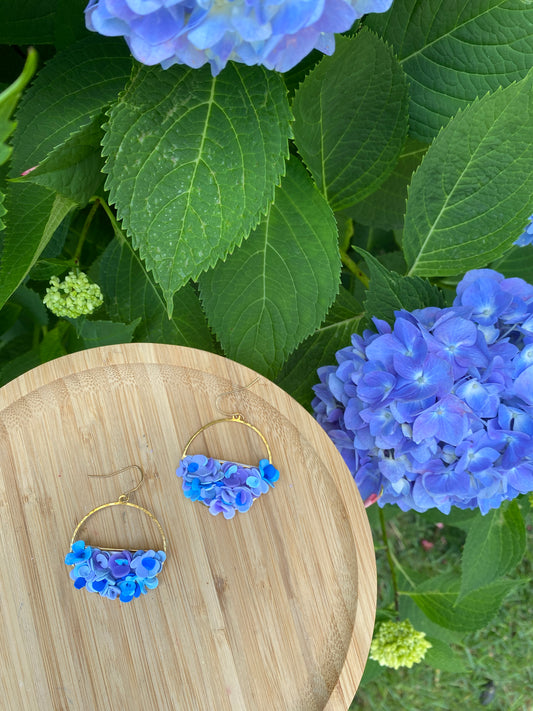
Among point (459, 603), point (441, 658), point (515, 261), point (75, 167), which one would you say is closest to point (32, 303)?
point (75, 167)

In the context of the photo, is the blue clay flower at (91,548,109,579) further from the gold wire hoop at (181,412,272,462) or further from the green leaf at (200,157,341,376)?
the green leaf at (200,157,341,376)

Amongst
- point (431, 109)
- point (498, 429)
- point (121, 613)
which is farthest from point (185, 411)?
point (431, 109)

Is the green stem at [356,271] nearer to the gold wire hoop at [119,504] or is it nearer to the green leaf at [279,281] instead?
the green leaf at [279,281]

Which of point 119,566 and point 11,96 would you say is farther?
point 119,566

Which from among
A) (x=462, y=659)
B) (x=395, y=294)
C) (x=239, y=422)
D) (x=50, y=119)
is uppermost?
(x=50, y=119)

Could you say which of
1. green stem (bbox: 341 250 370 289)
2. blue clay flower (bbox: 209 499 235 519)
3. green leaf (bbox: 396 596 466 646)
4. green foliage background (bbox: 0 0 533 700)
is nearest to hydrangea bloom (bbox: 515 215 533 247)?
green foliage background (bbox: 0 0 533 700)

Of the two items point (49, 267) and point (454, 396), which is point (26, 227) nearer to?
point (49, 267)

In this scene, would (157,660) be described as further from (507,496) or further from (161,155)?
(161,155)
